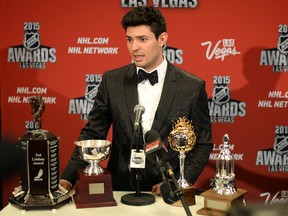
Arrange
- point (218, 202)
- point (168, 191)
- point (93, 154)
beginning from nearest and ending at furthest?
point (168, 191), point (218, 202), point (93, 154)

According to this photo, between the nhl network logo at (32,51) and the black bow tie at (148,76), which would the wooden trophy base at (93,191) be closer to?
the black bow tie at (148,76)

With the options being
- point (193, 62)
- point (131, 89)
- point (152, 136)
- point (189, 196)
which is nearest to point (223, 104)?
point (193, 62)

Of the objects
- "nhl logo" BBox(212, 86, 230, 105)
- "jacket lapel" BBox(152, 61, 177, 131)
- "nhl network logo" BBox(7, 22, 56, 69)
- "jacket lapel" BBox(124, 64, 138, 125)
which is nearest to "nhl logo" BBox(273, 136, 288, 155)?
"nhl logo" BBox(212, 86, 230, 105)

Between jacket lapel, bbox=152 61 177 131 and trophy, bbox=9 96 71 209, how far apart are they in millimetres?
711

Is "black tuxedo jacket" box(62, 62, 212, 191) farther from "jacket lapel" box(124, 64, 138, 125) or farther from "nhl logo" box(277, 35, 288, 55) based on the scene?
"nhl logo" box(277, 35, 288, 55)

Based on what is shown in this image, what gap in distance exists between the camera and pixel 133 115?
2.63 meters

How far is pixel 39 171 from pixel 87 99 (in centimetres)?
214

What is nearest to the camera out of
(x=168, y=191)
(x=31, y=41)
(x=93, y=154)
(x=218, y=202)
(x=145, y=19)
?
→ (x=168, y=191)

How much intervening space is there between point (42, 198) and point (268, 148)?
99.5 inches

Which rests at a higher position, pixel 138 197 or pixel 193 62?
pixel 193 62

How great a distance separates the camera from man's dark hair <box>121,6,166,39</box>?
2.53 metres

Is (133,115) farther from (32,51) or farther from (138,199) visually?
(32,51)

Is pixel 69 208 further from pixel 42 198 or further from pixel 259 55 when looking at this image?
pixel 259 55

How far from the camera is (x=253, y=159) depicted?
4.11 meters
